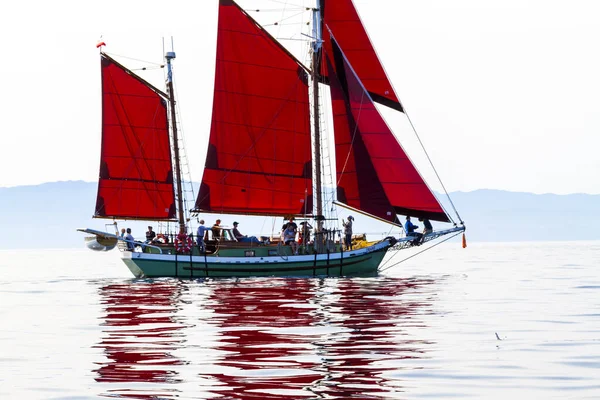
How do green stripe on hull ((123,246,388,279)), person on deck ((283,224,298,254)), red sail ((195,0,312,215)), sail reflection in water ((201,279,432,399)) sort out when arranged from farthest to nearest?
1. red sail ((195,0,312,215))
2. person on deck ((283,224,298,254))
3. green stripe on hull ((123,246,388,279))
4. sail reflection in water ((201,279,432,399))

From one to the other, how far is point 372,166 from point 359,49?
6247mm

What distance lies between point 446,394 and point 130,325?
45.0ft

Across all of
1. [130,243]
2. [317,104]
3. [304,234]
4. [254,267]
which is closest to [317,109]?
[317,104]

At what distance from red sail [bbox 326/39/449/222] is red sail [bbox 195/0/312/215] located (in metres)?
2.34

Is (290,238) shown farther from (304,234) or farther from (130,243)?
(130,243)

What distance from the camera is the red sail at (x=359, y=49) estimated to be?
5594 cm

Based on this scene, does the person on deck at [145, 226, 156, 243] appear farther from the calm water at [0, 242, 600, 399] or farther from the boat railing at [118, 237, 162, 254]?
the calm water at [0, 242, 600, 399]

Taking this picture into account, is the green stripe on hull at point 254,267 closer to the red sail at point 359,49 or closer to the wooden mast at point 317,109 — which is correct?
the wooden mast at point 317,109

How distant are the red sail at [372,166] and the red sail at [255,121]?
2.34m

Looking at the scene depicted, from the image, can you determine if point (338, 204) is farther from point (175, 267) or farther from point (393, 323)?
point (393, 323)

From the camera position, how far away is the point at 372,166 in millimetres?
54125

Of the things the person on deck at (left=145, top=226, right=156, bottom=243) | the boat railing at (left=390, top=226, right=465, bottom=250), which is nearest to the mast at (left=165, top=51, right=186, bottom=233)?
the person on deck at (left=145, top=226, right=156, bottom=243)

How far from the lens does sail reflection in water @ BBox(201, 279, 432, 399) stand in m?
17.7

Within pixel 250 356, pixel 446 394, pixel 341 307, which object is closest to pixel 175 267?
pixel 341 307
